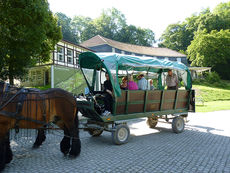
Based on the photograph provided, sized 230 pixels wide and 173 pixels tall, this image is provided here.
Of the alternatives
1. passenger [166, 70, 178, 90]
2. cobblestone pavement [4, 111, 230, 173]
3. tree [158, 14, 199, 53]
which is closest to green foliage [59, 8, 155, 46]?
tree [158, 14, 199, 53]

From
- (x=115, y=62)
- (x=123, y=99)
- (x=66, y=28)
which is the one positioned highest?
(x=66, y=28)

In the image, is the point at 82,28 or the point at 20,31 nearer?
the point at 20,31

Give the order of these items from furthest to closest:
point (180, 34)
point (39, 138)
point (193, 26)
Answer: point (180, 34) → point (193, 26) → point (39, 138)

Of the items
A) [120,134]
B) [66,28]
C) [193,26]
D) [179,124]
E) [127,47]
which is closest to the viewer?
[120,134]

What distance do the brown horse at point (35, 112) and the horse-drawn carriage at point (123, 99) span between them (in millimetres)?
928

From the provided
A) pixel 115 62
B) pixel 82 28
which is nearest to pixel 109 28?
pixel 82 28

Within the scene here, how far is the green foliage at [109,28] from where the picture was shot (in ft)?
193

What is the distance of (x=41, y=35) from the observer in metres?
7.84

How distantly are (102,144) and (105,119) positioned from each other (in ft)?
2.93

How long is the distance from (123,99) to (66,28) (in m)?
52.8

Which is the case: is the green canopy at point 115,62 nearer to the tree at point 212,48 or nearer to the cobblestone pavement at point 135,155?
the cobblestone pavement at point 135,155

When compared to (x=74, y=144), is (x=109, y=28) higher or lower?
higher

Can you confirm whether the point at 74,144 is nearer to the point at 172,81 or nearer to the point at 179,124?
the point at 179,124

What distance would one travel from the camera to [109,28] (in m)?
59.9
